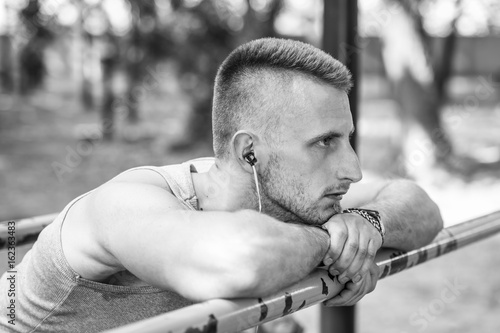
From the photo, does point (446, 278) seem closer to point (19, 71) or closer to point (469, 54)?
point (19, 71)

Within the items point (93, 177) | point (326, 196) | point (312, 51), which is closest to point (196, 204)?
point (326, 196)

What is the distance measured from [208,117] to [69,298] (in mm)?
10297

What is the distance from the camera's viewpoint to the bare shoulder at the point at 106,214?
151 centimetres

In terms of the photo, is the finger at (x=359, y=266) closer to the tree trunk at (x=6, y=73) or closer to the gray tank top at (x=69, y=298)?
the gray tank top at (x=69, y=298)

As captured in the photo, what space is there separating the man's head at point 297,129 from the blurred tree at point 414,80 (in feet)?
26.1

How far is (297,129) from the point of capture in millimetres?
1769

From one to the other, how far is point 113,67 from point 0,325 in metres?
12.4

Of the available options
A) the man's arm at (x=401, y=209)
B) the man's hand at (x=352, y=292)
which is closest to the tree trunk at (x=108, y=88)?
the man's arm at (x=401, y=209)

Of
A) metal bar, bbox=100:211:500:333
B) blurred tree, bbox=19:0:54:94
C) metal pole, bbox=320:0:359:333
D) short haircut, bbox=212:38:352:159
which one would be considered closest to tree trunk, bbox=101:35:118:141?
blurred tree, bbox=19:0:54:94

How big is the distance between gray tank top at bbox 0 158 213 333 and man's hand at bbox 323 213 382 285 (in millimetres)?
447

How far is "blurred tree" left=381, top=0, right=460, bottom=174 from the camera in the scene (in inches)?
383

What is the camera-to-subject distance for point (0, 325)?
190 cm

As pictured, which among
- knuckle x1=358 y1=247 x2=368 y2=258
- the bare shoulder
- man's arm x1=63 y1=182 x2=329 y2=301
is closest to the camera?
man's arm x1=63 y1=182 x2=329 y2=301

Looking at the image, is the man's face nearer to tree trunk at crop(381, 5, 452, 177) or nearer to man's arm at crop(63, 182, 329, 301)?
man's arm at crop(63, 182, 329, 301)
